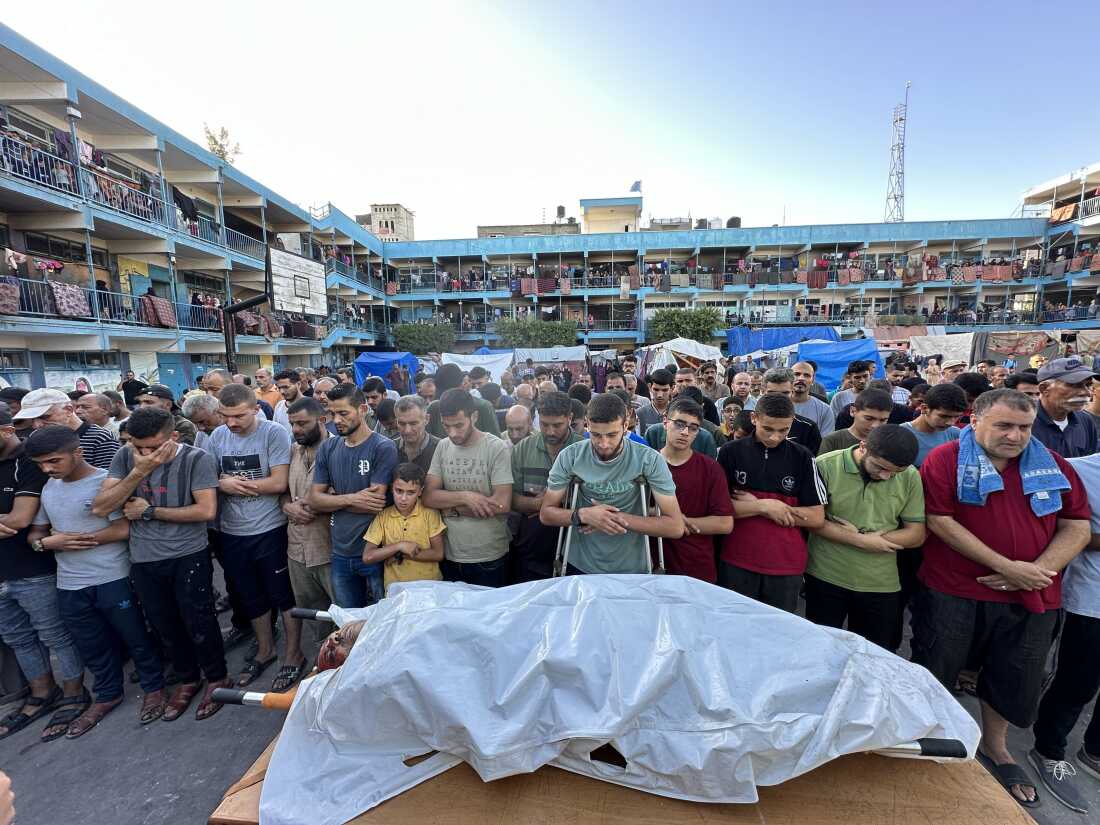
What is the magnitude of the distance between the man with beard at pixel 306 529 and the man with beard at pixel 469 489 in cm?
99

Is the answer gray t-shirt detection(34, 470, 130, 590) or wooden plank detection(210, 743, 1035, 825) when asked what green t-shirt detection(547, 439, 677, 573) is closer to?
wooden plank detection(210, 743, 1035, 825)

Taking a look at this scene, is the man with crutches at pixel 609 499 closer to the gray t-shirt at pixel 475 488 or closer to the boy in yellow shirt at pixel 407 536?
the gray t-shirt at pixel 475 488

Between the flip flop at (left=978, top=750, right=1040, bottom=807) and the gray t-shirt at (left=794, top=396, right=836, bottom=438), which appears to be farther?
the gray t-shirt at (left=794, top=396, right=836, bottom=438)

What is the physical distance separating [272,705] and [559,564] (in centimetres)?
162

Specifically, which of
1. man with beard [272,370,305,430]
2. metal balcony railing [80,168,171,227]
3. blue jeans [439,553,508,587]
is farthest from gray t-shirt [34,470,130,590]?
metal balcony railing [80,168,171,227]

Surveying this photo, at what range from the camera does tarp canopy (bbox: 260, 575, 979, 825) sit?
151cm

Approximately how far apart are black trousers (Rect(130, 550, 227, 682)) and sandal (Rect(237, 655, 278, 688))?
0.49ft

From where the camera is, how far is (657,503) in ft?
9.06

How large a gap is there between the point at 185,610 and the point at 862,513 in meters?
4.56

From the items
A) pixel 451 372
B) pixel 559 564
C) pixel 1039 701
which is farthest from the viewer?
pixel 451 372

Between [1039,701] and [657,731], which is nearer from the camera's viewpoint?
[657,731]

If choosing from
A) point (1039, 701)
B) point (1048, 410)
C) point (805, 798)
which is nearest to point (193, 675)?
point (805, 798)

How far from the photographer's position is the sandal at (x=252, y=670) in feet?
11.8

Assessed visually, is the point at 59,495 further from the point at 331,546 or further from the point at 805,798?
the point at 805,798
